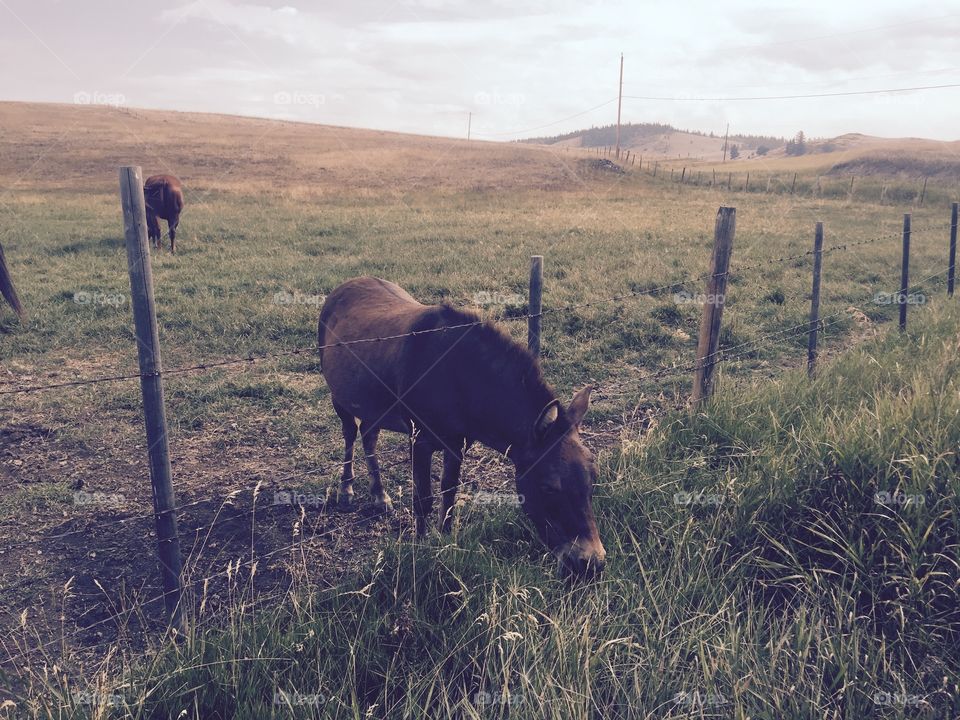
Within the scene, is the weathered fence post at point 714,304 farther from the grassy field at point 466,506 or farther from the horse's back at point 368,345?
the horse's back at point 368,345

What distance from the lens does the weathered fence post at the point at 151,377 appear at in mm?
3141

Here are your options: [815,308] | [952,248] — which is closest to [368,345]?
[815,308]

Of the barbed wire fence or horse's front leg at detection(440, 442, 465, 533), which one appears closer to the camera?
the barbed wire fence

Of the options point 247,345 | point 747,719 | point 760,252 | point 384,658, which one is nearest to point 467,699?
point 384,658

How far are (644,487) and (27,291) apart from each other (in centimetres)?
1101

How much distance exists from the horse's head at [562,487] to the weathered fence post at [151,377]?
1852mm

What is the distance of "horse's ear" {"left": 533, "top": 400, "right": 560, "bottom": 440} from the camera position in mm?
3598

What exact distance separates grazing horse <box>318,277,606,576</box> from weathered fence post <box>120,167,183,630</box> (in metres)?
1.23

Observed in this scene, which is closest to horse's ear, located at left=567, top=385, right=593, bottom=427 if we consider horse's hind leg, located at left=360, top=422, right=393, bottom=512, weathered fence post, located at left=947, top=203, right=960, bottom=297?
horse's hind leg, located at left=360, top=422, right=393, bottom=512

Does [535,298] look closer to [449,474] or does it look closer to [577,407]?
[577,407]

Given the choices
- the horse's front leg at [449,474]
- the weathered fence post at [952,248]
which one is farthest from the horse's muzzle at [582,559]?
the weathered fence post at [952,248]

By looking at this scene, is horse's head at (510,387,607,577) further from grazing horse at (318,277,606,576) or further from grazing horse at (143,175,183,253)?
grazing horse at (143,175,183,253)

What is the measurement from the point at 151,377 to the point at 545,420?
2.00 meters

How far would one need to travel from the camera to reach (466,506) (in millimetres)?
4324
